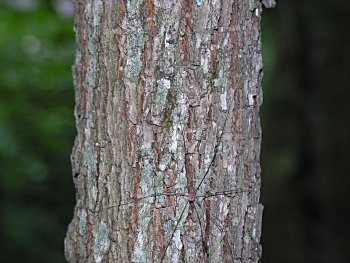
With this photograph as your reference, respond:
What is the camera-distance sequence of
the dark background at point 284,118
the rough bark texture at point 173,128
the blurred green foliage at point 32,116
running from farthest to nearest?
the blurred green foliage at point 32,116 < the dark background at point 284,118 < the rough bark texture at point 173,128

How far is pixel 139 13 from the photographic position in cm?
122

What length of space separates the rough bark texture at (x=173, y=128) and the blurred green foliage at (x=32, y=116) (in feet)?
8.29

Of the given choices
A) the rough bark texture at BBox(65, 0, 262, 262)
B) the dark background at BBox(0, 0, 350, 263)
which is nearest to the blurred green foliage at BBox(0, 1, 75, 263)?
the dark background at BBox(0, 0, 350, 263)

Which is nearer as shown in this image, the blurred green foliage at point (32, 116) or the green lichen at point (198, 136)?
the green lichen at point (198, 136)

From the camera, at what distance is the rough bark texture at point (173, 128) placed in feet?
3.96

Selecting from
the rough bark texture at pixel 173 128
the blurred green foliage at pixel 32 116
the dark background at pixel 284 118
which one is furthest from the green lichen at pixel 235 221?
the blurred green foliage at pixel 32 116

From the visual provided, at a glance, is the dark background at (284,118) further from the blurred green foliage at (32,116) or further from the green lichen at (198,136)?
the green lichen at (198,136)

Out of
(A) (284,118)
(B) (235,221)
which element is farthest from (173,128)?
(A) (284,118)

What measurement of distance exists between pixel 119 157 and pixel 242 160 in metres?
0.22

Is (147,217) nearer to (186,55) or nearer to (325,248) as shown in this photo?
(186,55)

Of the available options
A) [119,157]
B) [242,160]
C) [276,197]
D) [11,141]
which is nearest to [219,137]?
[242,160]

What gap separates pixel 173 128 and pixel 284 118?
2.61m

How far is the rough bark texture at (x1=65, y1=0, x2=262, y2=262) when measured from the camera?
1208 mm

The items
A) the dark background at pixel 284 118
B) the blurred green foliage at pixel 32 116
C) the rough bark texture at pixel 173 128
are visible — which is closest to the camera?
the rough bark texture at pixel 173 128
